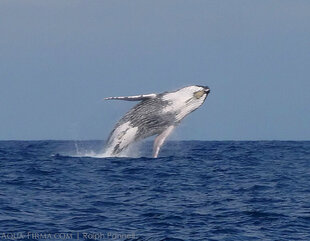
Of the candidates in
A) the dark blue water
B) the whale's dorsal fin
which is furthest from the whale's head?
the dark blue water

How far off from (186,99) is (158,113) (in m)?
1.12

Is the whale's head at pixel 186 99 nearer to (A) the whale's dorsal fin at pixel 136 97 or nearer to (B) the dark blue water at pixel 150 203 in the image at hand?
(A) the whale's dorsal fin at pixel 136 97

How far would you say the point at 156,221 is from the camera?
583 inches

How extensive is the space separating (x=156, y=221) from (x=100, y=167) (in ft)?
32.8

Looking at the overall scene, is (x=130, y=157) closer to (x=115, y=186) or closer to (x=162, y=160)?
(x=162, y=160)

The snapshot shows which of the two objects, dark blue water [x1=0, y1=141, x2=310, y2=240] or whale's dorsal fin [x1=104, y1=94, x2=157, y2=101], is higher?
whale's dorsal fin [x1=104, y1=94, x2=157, y2=101]

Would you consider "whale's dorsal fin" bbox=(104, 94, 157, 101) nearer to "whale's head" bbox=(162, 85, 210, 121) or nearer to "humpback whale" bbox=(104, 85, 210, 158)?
"humpback whale" bbox=(104, 85, 210, 158)

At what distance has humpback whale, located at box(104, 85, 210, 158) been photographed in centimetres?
2386

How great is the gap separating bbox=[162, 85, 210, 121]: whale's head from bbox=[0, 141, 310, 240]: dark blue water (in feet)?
7.29

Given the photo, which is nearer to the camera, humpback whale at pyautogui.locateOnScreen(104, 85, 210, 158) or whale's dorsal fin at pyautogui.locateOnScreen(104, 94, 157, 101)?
whale's dorsal fin at pyautogui.locateOnScreen(104, 94, 157, 101)

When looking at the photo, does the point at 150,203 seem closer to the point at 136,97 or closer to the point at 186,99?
the point at 136,97

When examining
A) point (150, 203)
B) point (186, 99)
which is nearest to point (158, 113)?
point (186, 99)

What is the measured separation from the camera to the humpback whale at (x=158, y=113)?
2386cm

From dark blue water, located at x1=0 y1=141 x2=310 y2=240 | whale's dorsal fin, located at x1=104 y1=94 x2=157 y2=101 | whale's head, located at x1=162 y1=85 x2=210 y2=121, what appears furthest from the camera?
whale's head, located at x1=162 y1=85 x2=210 y2=121
